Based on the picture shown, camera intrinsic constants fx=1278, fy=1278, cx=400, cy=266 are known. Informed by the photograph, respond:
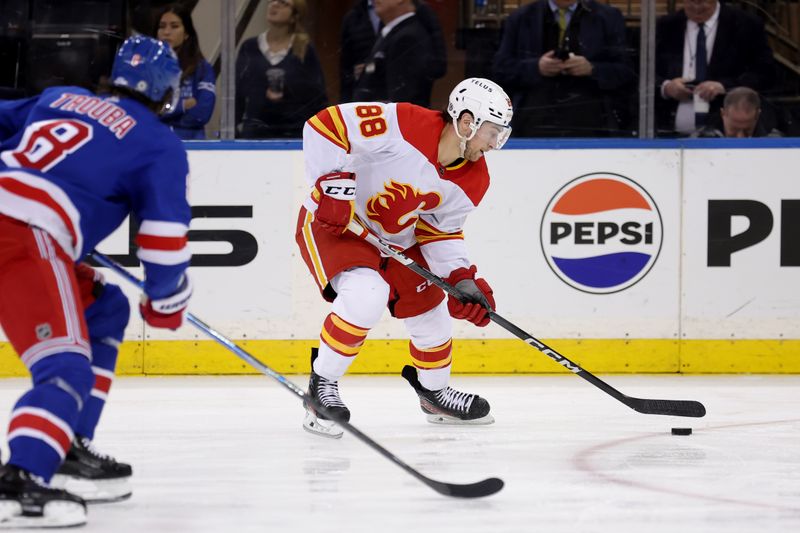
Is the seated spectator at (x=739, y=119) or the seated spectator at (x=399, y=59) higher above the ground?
the seated spectator at (x=399, y=59)

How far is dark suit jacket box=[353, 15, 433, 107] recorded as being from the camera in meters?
5.23

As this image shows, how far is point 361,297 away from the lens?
376 centimetres

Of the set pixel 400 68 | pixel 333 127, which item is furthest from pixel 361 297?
pixel 400 68

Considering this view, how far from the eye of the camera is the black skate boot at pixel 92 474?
112 inches

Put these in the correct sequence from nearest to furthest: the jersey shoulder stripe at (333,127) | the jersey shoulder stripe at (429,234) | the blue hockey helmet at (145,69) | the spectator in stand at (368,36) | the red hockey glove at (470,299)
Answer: the blue hockey helmet at (145,69), the jersey shoulder stripe at (333,127), the red hockey glove at (470,299), the jersey shoulder stripe at (429,234), the spectator in stand at (368,36)

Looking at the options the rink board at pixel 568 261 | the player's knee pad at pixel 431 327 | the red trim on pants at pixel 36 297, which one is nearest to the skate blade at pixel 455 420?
the player's knee pad at pixel 431 327

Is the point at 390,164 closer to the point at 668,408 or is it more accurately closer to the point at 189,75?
the point at 668,408

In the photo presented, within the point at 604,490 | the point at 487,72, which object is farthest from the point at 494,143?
the point at 487,72

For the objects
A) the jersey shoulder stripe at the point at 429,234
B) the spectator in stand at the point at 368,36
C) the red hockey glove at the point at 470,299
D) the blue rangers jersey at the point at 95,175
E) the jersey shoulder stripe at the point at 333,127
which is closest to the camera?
the blue rangers jersey at the point at 95,175

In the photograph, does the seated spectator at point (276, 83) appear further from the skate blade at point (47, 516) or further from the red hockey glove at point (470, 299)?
the skate blade at point (47, 516)

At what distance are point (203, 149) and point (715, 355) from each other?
2235 millimetres

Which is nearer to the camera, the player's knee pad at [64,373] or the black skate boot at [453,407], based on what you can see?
the player's knee pad at [64,373]

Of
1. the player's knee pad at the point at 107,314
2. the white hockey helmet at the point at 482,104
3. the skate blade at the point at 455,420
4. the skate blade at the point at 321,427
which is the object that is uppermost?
the white hockey helmet at the point at 482,104

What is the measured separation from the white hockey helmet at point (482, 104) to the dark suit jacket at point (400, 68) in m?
1.49
